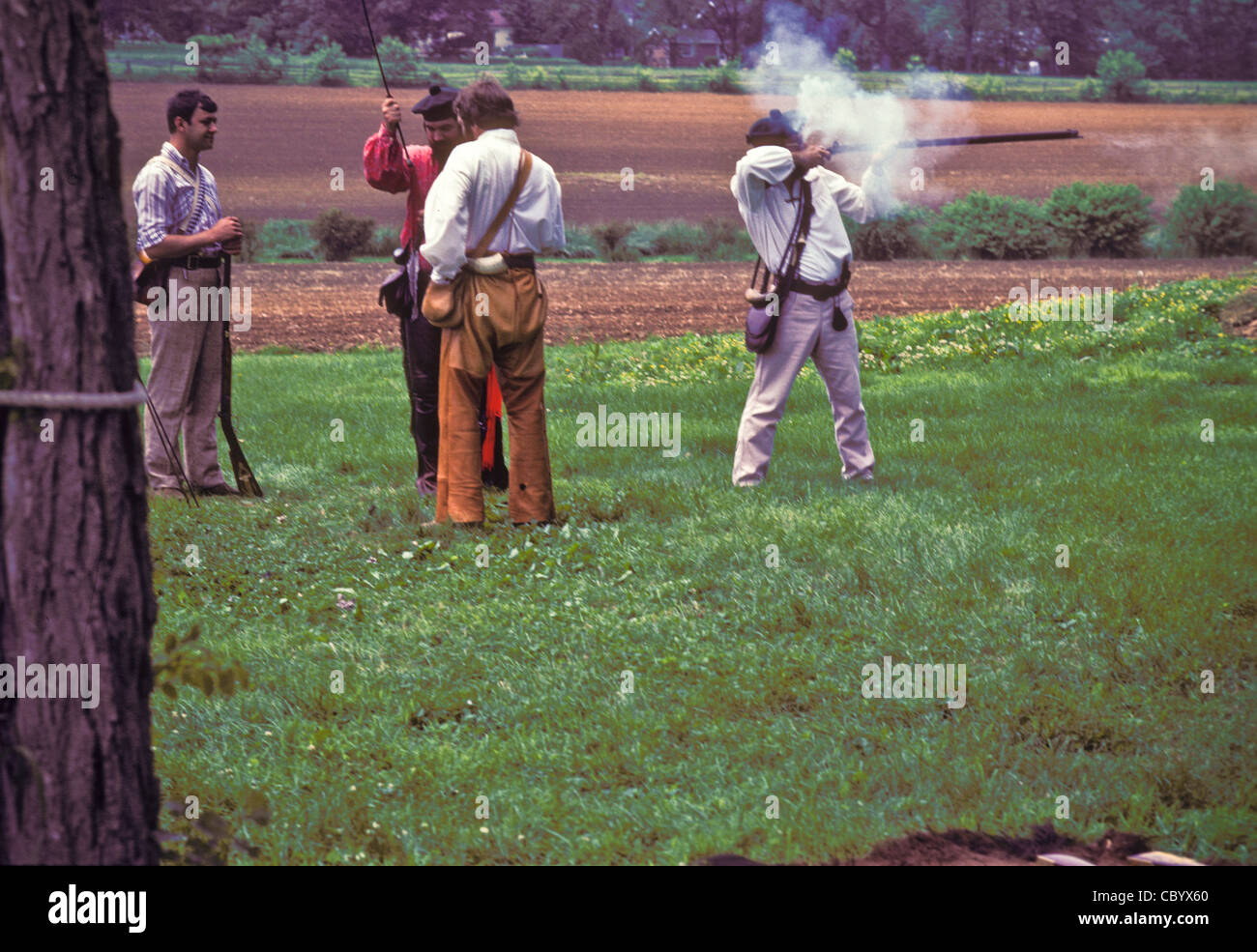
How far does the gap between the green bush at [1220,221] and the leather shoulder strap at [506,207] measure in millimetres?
29754

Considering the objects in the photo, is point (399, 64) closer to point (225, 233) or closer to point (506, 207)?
point (225, 233)

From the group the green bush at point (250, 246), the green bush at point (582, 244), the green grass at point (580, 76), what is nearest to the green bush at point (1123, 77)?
the green grass at point (580, 76)

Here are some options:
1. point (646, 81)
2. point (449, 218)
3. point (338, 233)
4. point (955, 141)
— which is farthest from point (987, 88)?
point (449, 218)

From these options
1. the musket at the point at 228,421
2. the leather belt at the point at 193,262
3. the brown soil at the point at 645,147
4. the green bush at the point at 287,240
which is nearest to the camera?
the leather belt at the point at 193,262

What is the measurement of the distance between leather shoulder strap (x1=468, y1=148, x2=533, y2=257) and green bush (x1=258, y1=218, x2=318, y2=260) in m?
26.1

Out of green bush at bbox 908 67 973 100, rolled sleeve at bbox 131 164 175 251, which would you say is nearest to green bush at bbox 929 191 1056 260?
green bush at bbox 908 67 973 100

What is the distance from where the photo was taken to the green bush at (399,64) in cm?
5141

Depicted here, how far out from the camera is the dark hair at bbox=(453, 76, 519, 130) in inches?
285

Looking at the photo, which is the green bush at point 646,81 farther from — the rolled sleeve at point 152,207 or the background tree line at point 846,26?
the rolled sleeve at point 152,207

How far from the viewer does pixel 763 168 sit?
26.2 feet

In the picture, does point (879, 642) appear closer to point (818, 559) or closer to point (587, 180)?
point (818, 559)

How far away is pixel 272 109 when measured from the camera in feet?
175
